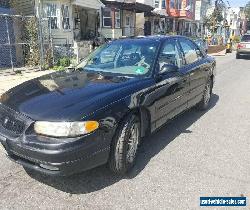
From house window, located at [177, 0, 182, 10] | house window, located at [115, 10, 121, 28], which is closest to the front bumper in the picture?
house window, located at [115, 10, 121, 28]

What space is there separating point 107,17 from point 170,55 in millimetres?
21953

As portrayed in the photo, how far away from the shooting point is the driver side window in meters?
4.77

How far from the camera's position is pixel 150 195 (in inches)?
139

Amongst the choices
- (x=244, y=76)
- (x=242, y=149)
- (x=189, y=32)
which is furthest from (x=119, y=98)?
(x=189, y=32)

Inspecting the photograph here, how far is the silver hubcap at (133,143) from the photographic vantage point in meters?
3.98

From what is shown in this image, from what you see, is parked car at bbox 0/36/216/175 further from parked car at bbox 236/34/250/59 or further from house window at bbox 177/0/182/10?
house window at bbox 177/0/182/10

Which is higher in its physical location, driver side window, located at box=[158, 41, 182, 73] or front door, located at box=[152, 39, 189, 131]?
driver side window, located at box=[158, 41, 182, 73]

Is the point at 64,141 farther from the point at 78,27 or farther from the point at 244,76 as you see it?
the point at 78,27

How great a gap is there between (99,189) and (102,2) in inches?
912

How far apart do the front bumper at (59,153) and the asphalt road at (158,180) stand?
0.39 metres

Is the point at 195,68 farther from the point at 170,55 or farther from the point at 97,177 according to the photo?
the point at 97,177

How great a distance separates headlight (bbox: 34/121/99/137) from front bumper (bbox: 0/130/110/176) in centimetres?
6

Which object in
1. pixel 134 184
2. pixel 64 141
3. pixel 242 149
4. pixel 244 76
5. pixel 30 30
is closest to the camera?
pixel 64 141

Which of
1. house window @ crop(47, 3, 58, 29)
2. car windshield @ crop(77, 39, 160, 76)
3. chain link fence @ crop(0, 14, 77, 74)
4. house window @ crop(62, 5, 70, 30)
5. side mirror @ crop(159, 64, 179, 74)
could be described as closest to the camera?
side mirror @ crop(159, 64, 179, 74)
